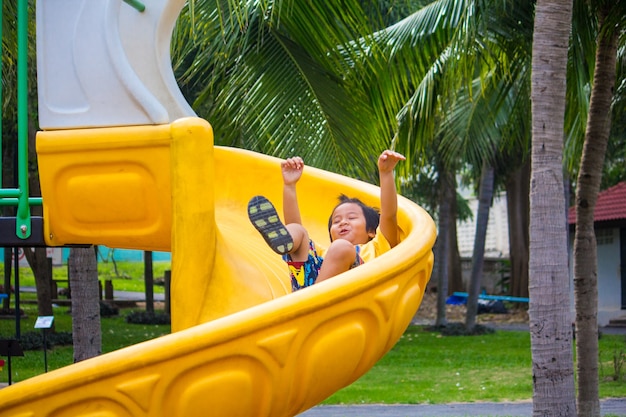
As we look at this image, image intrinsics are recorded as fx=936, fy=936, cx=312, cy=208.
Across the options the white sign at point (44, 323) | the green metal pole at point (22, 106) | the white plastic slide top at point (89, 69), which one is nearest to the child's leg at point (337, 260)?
the white plastic slide top at point (89, 69)

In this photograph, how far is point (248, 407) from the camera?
339 cm

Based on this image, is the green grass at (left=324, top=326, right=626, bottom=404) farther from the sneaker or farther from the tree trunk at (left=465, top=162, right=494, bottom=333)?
the sneaker

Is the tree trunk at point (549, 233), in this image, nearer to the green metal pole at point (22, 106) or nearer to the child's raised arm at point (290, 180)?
the child's raised arm at point (290, 180)

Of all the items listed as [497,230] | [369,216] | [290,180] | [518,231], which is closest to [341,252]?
[290,180]

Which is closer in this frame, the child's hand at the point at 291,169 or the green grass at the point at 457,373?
the child's hand at the point at 291,169

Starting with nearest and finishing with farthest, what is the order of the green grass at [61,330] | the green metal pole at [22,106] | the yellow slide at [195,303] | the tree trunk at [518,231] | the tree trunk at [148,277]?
the yellow slide at [195,303]
the green metal pole at [22,106]
the green grass at [61,330]
the tree trunk at [148,277]
the tree trunk at [518,231]

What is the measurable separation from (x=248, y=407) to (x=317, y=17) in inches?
171

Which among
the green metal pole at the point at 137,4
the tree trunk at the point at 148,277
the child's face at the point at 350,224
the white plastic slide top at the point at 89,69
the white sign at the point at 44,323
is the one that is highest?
the green metal pole at the point at 137,4

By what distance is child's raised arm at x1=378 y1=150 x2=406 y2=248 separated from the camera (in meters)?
4.39

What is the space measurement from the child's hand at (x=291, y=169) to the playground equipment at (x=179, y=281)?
0.50 meters

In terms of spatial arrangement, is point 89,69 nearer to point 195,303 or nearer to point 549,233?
point 195,303

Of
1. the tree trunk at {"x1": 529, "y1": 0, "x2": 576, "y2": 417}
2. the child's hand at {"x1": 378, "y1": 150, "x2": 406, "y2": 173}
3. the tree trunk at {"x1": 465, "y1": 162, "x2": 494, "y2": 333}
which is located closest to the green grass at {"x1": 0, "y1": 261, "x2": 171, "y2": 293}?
the tree trunk at {"x1": 465, "y1": 162, "x2": 494, "y2": 333}

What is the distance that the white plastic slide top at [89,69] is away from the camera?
147 inches

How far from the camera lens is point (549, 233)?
555 cm
